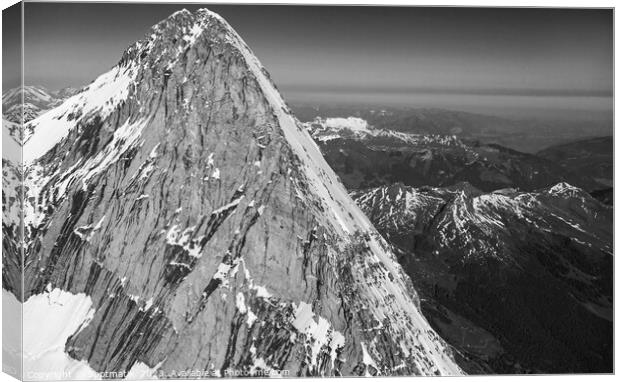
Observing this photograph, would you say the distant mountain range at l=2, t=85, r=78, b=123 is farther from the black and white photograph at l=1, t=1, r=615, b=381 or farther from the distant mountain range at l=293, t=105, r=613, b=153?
the distant mountain range at l=293, t=105, r=613, b=153

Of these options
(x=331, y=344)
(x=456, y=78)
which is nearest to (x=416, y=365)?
(x=331, y=344)

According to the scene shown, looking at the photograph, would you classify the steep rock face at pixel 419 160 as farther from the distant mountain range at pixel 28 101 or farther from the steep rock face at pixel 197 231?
the distant mountain range at pixel 28 101

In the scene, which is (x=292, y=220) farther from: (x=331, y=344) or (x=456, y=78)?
(x=456, y=78)

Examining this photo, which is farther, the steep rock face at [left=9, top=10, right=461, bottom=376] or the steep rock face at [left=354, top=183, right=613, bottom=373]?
the steep rock face at [left=354, top=183, right=613, bottom=373]

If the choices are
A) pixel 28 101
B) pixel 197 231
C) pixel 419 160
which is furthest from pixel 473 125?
pixel 28 101

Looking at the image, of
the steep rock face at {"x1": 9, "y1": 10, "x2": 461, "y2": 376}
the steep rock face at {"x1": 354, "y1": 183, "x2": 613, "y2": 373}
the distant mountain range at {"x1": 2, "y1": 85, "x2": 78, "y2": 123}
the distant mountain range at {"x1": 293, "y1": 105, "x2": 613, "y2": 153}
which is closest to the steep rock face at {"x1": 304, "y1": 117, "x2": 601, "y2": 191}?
the distant mountain range at {"x1": 293, "y1": 105, "x2": 613, "y2": 153}

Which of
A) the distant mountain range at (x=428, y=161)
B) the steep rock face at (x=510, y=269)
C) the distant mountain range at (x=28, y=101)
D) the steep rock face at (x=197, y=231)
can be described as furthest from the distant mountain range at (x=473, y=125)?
the distant mountain range at (x=28, y=101)
